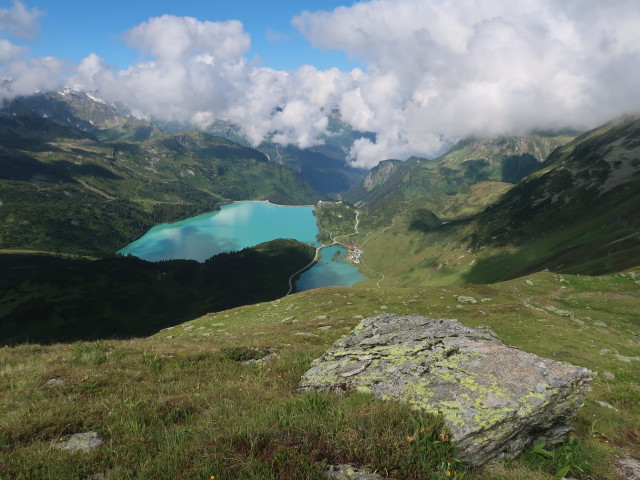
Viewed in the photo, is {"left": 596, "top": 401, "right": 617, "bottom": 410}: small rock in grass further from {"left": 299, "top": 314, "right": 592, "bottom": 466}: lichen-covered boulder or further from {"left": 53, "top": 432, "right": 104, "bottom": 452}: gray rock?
{"left": 53, "top": 432, "right": 104, "bottom": 452}: gray rock

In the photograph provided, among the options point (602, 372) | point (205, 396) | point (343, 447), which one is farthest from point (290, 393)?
point (602, 372)

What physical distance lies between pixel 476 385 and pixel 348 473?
4.92 m

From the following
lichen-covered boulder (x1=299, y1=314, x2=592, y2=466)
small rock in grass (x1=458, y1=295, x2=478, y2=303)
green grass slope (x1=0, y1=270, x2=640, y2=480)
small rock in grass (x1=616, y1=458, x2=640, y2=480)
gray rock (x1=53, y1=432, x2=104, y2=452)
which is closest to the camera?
green grass slope (x1=0, y1=270, x2=640, y2=480)

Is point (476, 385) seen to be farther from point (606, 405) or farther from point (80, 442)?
point (80, 442)

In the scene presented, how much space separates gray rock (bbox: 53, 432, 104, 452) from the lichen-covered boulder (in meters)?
5.94

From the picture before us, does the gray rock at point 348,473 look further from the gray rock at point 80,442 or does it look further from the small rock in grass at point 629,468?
the small rock in grass at point 629,468

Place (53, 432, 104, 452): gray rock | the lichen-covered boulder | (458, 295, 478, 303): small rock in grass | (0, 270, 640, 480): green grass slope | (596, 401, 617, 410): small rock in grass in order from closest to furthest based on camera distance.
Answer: (0, 270, 640, 480): green grass slope
(53, 432, 104, 452): gray rock
the lichen-covered boulder
(596, 401, 617, 410): small rock in grass
(458, 295, 478, 303): small rock in grass

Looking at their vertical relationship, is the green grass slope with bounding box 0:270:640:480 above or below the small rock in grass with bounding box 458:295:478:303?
above

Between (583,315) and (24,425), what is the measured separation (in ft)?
206

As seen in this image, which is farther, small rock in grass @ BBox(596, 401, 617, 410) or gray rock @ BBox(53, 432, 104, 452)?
small rock in grass @ BBox(596, 401, 617, 410)

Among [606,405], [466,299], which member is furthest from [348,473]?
[466,299]

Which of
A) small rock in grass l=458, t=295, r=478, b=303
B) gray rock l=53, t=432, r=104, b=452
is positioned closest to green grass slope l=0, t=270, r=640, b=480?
gray rock l=53, t=432, r=104, b=452

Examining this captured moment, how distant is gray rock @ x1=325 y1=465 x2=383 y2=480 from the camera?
591cm

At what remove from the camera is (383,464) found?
6199 millimetres
